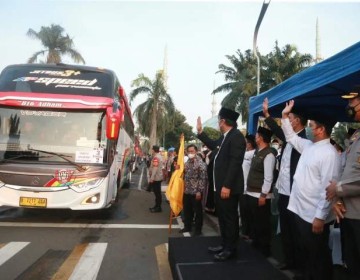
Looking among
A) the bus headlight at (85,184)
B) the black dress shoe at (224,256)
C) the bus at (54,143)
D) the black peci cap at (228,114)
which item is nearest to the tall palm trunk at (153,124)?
the bus at (54,143)

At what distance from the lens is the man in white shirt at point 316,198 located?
352cm

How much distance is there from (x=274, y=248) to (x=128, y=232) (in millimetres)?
2970

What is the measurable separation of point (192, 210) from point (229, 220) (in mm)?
2875

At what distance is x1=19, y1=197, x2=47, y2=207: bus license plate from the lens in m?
7.39

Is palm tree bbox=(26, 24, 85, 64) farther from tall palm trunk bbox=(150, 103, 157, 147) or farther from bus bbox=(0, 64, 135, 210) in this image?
bus bbox=(0, 64, 135, 210)

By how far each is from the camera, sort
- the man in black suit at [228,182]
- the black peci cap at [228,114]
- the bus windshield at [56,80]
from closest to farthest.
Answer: the man in black suit at [228,182]
the black peci cap at [228,114]
the bus windshield at [56,80]

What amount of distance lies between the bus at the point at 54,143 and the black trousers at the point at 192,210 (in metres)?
1.74

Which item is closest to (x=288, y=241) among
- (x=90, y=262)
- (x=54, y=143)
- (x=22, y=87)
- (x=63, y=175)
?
(x=90, y=262)

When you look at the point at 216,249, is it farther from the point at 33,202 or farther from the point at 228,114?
the point at 33,202

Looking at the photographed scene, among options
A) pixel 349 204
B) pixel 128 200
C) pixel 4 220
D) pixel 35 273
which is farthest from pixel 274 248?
pixel 128 200

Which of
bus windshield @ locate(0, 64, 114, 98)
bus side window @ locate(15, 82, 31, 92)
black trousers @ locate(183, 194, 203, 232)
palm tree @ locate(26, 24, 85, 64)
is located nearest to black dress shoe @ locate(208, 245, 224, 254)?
black trousers @ locate(183, 194, 203, 232)

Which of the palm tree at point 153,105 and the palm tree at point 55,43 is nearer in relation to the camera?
the palm tree at point 55,43

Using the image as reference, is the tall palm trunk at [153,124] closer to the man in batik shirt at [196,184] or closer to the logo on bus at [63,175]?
the logo on bus at [63,175]

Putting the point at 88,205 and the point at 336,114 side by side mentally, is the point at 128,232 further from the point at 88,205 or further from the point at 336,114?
the point at 336,114
